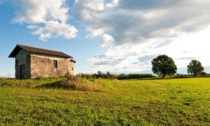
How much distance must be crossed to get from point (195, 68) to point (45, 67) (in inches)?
2374

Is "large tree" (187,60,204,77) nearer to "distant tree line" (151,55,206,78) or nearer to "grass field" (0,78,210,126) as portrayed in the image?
"distant tree line" (151,55,206,78)

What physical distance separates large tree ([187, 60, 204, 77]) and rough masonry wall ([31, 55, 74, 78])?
5473 centimetres

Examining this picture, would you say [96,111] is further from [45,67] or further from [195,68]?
[195,68]

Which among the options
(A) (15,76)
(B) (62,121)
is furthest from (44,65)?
(B) (62,121)

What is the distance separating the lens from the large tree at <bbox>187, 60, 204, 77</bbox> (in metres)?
79.6

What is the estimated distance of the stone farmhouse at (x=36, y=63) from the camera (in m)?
32.8

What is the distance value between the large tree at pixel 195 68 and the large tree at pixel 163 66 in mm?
8710

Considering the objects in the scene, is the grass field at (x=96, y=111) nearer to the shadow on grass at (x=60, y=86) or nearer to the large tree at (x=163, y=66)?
the shadow on grass at (x=60, y=86)

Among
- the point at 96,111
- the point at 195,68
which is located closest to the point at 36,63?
the point at 96,111

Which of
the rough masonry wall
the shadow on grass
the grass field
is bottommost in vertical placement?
the grass field

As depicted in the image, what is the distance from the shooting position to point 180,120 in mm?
12742

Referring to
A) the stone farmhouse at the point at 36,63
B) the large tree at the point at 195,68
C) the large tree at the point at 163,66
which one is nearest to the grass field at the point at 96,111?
the stone farmhouse at the point at 36,63

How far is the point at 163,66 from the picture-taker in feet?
244

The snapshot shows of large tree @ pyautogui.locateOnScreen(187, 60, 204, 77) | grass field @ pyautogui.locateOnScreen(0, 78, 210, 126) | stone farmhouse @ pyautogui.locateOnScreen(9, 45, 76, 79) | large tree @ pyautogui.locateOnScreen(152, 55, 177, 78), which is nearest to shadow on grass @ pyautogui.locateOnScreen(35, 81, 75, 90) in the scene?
grass field @ pyautogui.locateOnScreen(0, 78, 210, 126)
